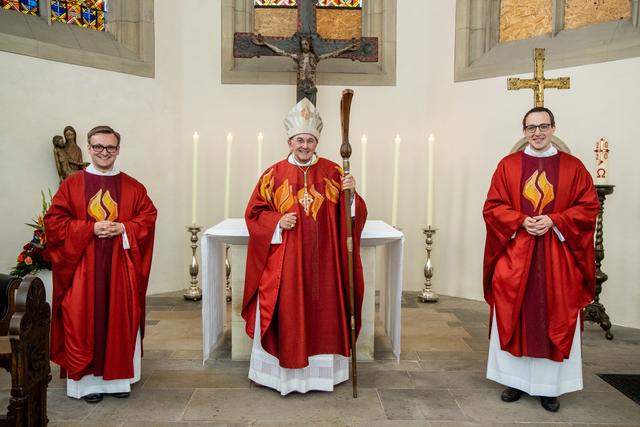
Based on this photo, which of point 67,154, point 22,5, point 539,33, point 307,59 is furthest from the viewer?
point 539,33

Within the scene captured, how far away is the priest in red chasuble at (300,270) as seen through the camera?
3.56 metres

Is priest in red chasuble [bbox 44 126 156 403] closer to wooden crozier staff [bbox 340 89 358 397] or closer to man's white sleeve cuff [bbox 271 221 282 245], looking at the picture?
man's white sleeve cuff [bbox 271 221 282 245]

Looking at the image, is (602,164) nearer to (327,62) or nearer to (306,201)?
(306,201)

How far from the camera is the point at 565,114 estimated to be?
587 cm

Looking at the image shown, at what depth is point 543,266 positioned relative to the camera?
3.40m

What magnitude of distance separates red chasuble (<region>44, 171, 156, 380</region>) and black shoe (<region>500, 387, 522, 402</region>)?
8.01ft

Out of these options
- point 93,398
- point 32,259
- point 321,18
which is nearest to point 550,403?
point 93,398

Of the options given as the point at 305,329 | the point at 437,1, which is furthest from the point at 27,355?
the point at 437,1

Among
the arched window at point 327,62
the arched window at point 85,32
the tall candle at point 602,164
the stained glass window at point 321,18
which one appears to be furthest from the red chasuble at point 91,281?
the stained glass window at point 321,18

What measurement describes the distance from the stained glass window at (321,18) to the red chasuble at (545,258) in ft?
14.3

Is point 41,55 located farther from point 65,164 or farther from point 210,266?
point 210,266

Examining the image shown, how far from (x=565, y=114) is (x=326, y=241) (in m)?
3.67

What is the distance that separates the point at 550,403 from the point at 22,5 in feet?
21.3

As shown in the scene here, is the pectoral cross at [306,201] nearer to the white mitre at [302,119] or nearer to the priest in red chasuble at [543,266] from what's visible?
the white mitre at [302,119]
